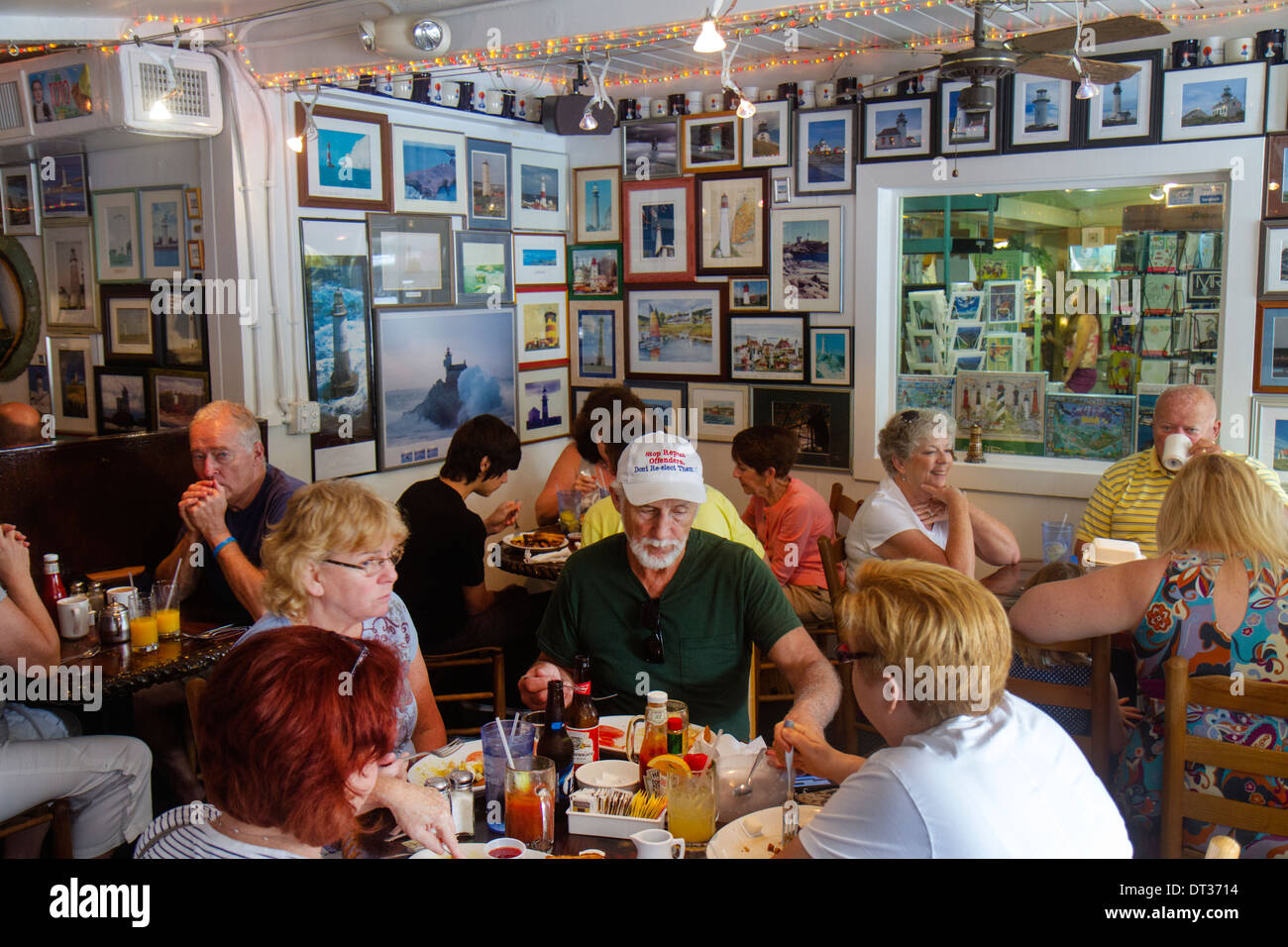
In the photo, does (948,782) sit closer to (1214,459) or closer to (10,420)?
(1214,459)

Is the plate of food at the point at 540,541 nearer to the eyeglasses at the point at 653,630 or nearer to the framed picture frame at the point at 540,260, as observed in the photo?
the framed picture frame at the point at 540,260

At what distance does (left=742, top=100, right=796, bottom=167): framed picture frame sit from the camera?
246 inches

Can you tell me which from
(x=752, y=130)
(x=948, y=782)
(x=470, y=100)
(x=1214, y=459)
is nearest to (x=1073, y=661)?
(x=1214, y=459)

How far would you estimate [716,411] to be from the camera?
6.82 metres

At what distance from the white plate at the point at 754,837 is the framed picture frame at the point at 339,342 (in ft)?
12.2

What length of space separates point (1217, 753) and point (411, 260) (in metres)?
4.66

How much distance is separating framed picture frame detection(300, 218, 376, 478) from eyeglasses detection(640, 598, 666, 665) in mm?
2898

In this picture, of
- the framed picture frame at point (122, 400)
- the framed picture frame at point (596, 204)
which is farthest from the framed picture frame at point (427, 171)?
the framed picture frame at point (122, 400)

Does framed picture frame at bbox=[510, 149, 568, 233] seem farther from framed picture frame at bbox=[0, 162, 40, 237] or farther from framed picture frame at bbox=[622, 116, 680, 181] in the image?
framed picture frame at bbox=[0, 162, 40, 237]

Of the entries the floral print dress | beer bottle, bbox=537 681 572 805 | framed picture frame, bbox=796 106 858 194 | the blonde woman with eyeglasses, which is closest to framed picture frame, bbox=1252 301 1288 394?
framed picture frame, bbox=796 106 858 194

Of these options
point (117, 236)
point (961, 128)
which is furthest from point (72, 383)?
point (961, 128)
